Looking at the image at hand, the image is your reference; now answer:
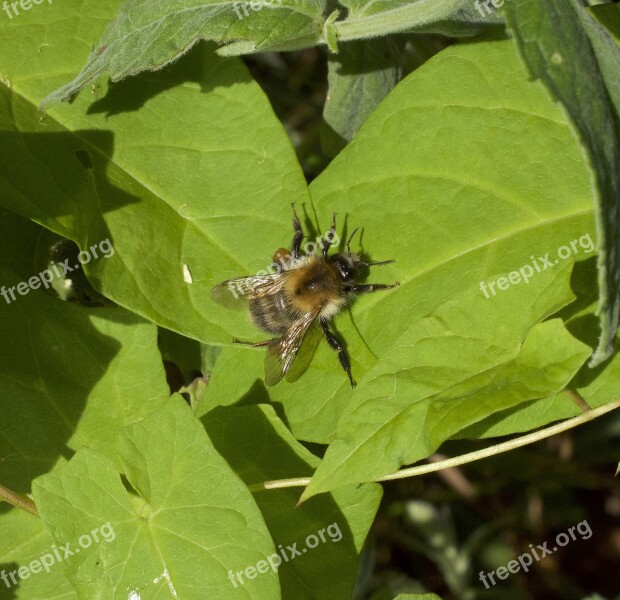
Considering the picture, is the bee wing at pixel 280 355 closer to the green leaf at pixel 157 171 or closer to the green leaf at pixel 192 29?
the green leaf at pixel 157 171

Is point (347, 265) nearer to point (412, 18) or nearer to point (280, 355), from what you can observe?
point (280, 355)

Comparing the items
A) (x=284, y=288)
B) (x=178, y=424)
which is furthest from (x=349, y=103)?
(x=178, y=424)

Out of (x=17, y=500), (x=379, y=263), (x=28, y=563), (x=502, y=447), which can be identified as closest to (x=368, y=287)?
(x=379, y=263)

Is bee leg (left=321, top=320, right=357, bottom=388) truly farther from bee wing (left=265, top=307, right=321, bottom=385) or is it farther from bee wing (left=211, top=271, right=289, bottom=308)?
bee wing (left=211, top=271, right=289, bottom=308)

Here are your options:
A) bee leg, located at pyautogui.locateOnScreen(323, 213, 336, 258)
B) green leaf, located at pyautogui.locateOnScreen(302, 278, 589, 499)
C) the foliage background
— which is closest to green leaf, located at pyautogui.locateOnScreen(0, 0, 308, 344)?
the foliage background

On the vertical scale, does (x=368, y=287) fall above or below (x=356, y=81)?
below

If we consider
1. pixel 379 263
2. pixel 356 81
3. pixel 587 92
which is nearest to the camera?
pixel 587 92

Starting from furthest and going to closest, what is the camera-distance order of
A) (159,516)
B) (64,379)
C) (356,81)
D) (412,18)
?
(356,81) → (64,379) → (159,516) → (412,18)
